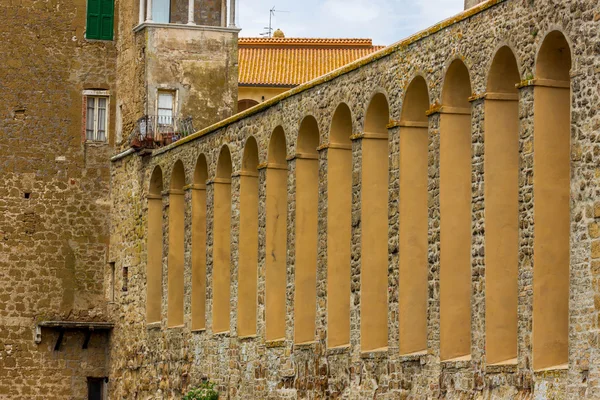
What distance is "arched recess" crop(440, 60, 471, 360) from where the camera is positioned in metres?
23.5

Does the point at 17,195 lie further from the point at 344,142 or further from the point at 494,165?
the point at 494,165

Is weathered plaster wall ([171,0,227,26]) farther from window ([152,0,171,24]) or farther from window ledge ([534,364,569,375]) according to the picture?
window ledge ([534,364,569,375])

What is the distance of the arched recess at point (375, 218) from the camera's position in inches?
1039

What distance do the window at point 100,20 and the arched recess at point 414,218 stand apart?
1718 centimetres

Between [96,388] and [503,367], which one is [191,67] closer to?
[96,388]

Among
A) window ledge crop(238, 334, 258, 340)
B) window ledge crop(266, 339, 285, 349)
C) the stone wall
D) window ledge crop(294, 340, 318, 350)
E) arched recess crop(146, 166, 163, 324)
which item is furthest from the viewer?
the stone wall

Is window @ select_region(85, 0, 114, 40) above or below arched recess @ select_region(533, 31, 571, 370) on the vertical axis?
above

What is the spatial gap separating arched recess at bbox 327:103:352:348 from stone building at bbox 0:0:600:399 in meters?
0.04

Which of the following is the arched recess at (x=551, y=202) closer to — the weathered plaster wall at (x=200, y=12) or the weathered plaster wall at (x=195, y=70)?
the weathered plaster wall at (x=195, y=70)

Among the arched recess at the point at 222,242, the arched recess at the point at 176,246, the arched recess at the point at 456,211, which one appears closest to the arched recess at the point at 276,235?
the arched recess at the point at 222,242

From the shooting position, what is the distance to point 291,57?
183 ft

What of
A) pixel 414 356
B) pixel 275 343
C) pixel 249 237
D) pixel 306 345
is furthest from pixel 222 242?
pixel 414 356

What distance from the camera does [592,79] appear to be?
19641 millimetres

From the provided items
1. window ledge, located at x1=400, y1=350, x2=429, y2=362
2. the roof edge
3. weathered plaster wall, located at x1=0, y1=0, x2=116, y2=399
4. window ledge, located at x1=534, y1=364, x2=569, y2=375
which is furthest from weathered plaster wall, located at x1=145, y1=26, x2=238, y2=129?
window ledge, located at x1=534, y1=364, x2=569, y2=375
